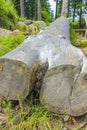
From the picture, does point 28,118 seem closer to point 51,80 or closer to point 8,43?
point 51,80

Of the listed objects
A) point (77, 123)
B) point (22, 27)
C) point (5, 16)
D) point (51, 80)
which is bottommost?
point (77, 123)

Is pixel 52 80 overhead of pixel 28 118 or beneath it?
overhead

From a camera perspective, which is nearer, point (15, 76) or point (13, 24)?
point (15, 76)

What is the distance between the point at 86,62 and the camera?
9.95ft

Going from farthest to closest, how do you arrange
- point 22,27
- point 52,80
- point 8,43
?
1. point 22,27
2. point 8,43
3. point 52,80

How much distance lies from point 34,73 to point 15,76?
0.25m

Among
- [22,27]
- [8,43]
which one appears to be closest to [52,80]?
[8,43]

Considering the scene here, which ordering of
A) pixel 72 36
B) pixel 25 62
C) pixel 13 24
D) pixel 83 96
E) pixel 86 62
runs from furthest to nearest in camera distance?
pixel 13 24, pixel 72 36, pixel 86 62, pixel 25 62, pixel 83 96

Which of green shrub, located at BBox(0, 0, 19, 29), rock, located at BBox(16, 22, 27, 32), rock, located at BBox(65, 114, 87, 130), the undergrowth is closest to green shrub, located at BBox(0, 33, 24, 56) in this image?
the undergrowth

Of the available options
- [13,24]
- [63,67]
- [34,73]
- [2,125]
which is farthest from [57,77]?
[13,24]

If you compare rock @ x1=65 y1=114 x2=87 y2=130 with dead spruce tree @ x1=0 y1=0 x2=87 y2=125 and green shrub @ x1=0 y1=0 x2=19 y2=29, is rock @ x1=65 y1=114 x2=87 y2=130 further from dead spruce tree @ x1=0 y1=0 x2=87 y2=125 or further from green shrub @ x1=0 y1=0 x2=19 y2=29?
green shrub @ x1=0 y1=0 x2=19 y2=29

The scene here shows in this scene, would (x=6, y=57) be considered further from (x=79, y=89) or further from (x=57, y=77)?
(x=79, y=89)

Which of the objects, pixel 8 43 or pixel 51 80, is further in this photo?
pixel 8 43

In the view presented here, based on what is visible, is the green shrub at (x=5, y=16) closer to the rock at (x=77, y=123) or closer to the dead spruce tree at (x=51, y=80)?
the dead spruce tree at (x=51, y=80)
